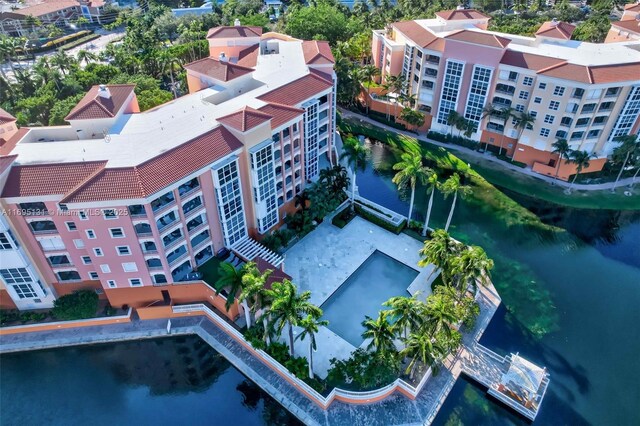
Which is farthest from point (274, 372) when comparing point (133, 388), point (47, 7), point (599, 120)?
point (47, 7)

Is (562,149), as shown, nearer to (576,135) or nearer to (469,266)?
(576,135)

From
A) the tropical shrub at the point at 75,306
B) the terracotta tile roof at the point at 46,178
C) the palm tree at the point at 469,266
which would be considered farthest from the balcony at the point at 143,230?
the palm tree at the point at 469,266

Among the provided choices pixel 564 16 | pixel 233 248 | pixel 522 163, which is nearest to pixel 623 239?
pixel 522 163

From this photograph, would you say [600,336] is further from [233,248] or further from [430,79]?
[430,79]

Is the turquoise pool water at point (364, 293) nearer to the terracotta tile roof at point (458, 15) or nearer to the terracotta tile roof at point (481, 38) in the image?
the terracotta tile roof at point (481, 38)

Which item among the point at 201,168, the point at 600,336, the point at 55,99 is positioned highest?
the point at 201,168
